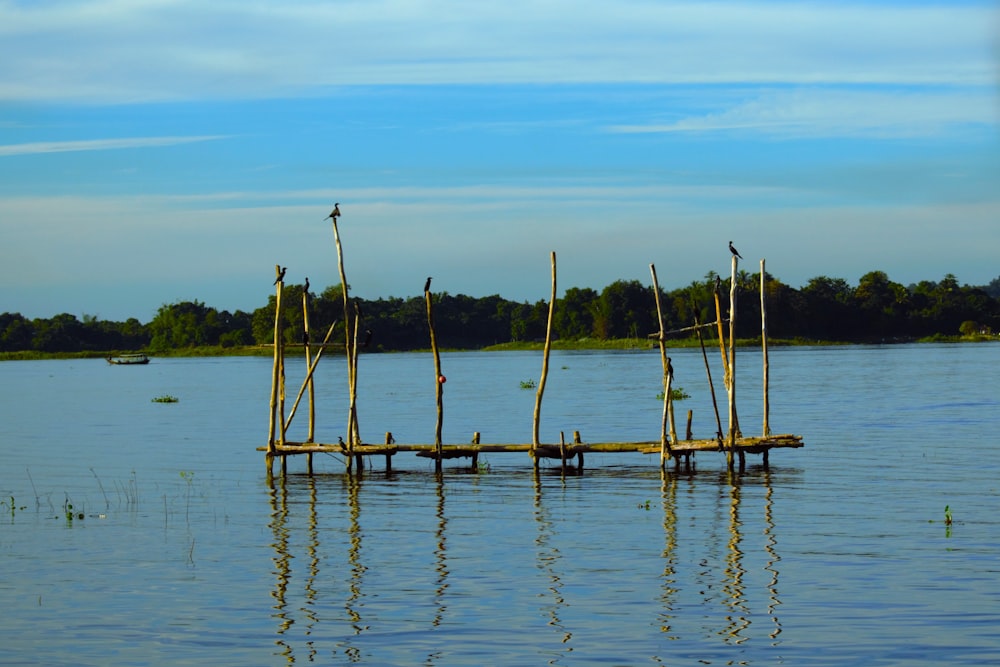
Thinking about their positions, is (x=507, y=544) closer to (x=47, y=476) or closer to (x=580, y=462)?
(x=580, y=462)

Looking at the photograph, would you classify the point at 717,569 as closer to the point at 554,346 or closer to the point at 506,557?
the point at 506,557

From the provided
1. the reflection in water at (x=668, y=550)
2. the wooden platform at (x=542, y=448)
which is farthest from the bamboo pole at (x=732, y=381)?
the reflection in water at (x=668, y=550)

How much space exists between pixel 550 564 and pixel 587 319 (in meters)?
160

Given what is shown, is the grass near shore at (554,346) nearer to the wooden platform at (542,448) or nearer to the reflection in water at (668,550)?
the wooden platform at (542,448)

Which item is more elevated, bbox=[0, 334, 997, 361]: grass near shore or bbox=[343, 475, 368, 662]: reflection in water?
bbox=[0, 334, 997, 361]: grass near shore

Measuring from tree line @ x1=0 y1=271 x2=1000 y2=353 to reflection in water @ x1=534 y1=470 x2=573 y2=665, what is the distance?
124m

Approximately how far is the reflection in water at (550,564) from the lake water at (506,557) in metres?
0.06

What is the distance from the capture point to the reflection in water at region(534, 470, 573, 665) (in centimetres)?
1492

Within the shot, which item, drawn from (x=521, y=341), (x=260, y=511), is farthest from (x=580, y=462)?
(x=521, y=341)

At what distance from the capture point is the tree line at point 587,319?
541 feet

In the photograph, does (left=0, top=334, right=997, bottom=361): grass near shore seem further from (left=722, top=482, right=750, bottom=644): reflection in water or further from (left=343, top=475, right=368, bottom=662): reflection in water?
(left=722, top=482, right=750, bottom=644): reflection in water

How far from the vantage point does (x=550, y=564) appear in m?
18.8

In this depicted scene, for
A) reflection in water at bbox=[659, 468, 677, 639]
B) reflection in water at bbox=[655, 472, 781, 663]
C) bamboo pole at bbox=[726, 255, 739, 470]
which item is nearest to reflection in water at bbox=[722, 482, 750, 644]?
reflection in water at bbox=[655, 472, 781, 663]

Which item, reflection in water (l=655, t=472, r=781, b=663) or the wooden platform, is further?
the wooden platform
